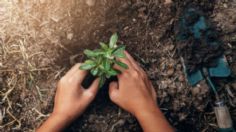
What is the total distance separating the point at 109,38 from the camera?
9.00ft

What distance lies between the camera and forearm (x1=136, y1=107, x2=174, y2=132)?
2.53 meters

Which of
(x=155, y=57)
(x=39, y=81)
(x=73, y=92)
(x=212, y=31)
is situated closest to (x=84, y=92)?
(x=73, y=92)

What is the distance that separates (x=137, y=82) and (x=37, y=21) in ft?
2.64

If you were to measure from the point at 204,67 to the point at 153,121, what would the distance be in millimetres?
514

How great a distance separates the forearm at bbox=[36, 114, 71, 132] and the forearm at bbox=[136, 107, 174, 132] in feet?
Result: 1.57

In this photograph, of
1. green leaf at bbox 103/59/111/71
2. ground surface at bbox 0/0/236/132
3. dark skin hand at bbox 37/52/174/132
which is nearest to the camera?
green leaf at bbox 103/59/111/71

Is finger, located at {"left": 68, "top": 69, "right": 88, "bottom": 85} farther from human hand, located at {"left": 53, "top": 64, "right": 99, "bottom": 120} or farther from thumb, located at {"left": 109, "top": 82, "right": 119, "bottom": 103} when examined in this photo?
thumb, located at {"left": 109, "top": 82, "right": 119, "bottom": 103}

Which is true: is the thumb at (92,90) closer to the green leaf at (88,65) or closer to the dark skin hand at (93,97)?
the dark skin hand at (93,97)

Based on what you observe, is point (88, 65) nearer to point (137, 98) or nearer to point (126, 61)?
point (126, 61)

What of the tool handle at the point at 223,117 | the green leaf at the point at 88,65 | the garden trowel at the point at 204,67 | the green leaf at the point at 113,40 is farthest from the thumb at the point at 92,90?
the tool handle at the point at 223,117

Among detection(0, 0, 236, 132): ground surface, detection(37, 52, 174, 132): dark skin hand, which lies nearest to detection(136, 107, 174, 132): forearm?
detection(37, 52, 174, 132): dark skin hand

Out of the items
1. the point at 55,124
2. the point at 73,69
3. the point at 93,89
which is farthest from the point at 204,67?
the point at 55,124

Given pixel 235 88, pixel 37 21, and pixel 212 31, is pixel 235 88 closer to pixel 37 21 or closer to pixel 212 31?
pixel 212 31

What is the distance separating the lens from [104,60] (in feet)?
8.19
